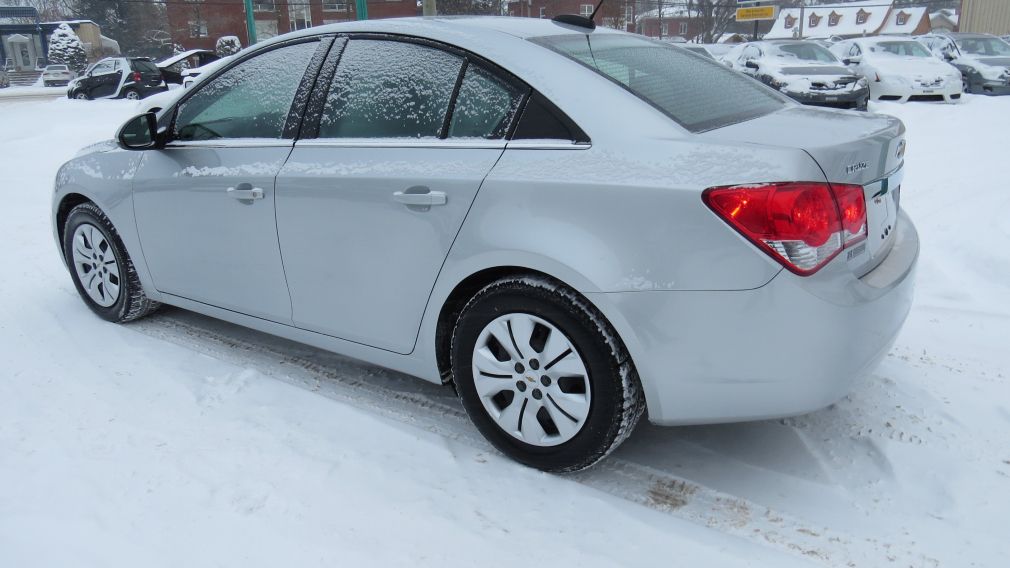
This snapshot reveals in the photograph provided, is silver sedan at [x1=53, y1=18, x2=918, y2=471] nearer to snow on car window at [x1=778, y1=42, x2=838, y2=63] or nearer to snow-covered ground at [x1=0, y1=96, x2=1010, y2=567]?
snow-covered ground at [x1=0, y1=96, x2=1010, y2=567]

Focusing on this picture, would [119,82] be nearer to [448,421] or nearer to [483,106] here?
[448,421]

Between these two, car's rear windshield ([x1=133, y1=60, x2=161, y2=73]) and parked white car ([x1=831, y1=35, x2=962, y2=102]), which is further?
car's rear windshield ([x1=133, y1=60, x2=161, y2=73])

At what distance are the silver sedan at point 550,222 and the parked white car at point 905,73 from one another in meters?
14.4

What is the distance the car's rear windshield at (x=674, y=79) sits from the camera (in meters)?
2.58

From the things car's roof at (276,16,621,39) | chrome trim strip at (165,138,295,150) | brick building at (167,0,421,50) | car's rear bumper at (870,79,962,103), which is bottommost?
car's rear bumper at (870,79,962,103)

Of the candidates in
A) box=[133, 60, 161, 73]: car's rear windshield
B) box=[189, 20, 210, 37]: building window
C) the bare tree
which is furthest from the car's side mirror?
the bare tree

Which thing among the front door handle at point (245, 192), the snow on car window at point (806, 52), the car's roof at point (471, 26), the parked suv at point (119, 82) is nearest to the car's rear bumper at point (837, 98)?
the snow on car window at point (806, 52)

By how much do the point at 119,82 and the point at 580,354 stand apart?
24.5 metres

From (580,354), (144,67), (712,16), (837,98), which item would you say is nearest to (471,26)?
(580,354)

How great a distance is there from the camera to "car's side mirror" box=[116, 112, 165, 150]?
12.2 feet

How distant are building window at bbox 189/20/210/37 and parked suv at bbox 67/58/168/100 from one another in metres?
29.8

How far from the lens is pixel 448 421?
315cm

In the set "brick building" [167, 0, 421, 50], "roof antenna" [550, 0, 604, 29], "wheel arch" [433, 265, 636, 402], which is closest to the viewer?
"wheel arch" [433, 265, 636, 402]

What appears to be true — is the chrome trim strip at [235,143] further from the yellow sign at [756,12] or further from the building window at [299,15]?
the building window at [299,15]
